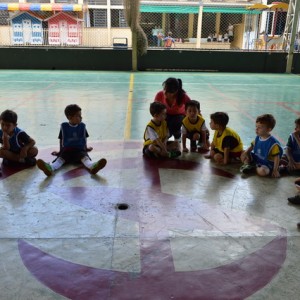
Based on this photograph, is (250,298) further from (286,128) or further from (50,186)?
(286,128)

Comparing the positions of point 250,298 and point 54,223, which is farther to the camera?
point 54,223

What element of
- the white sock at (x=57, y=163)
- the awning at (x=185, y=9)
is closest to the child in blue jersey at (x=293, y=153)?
the white sock at (x=57, y=163)

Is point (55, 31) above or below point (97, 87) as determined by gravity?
above

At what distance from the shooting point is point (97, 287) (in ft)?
7.09

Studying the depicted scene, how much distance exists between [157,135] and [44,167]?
138 centimetres

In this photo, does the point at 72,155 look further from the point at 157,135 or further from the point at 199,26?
the point at 199,26

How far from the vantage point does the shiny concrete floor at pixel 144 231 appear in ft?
7.20

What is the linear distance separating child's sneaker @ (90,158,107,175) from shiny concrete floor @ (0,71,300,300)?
132 mm

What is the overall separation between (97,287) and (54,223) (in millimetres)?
844

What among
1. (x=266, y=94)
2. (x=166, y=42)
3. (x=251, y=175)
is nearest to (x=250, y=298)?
(x=251, y=175)

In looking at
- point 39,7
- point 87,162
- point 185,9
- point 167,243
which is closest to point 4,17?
point 39,7

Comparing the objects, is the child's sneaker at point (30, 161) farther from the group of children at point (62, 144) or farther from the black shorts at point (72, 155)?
the black shorts at point (72, 155)

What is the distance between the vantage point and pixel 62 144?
4227 millimetres

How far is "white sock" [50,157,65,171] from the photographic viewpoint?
13.0ft
